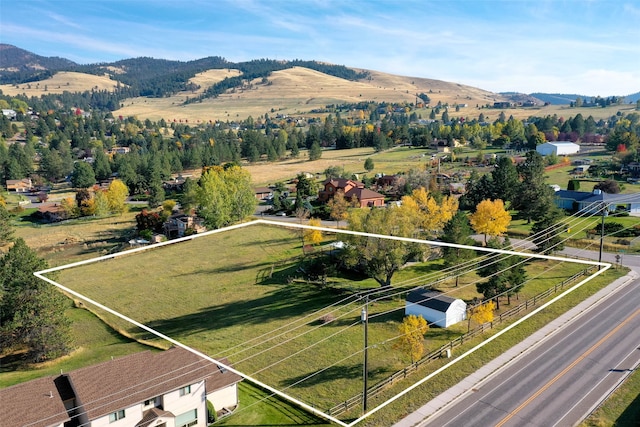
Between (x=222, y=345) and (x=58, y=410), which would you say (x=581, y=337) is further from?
(x=58, y=410)

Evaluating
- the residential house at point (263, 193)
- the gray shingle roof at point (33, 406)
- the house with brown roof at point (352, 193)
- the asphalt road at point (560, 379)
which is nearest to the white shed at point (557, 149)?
the house with brown roof at point (352, 193)

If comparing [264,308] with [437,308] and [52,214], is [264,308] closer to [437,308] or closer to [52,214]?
[437,308]

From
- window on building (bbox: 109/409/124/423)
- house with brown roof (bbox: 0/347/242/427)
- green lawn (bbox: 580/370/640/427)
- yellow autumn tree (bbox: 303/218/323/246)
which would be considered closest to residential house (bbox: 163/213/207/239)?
yellow autumn tree (bbox: 303/218/323/246)

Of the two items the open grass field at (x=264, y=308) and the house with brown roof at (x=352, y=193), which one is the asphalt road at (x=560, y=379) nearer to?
the open grass field at (x=264, y=308)

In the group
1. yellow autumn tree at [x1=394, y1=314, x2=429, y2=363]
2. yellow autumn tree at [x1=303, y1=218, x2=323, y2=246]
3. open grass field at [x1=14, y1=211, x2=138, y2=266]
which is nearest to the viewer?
yellow autumn tree at [x1=394, y1=314, x2=429, y2=363]

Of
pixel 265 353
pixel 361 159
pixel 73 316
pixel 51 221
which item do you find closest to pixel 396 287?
pixel 265 353

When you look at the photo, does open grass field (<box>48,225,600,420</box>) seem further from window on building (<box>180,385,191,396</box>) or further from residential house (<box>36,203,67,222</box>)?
residential house (<box>36,203,67,222</box>)
